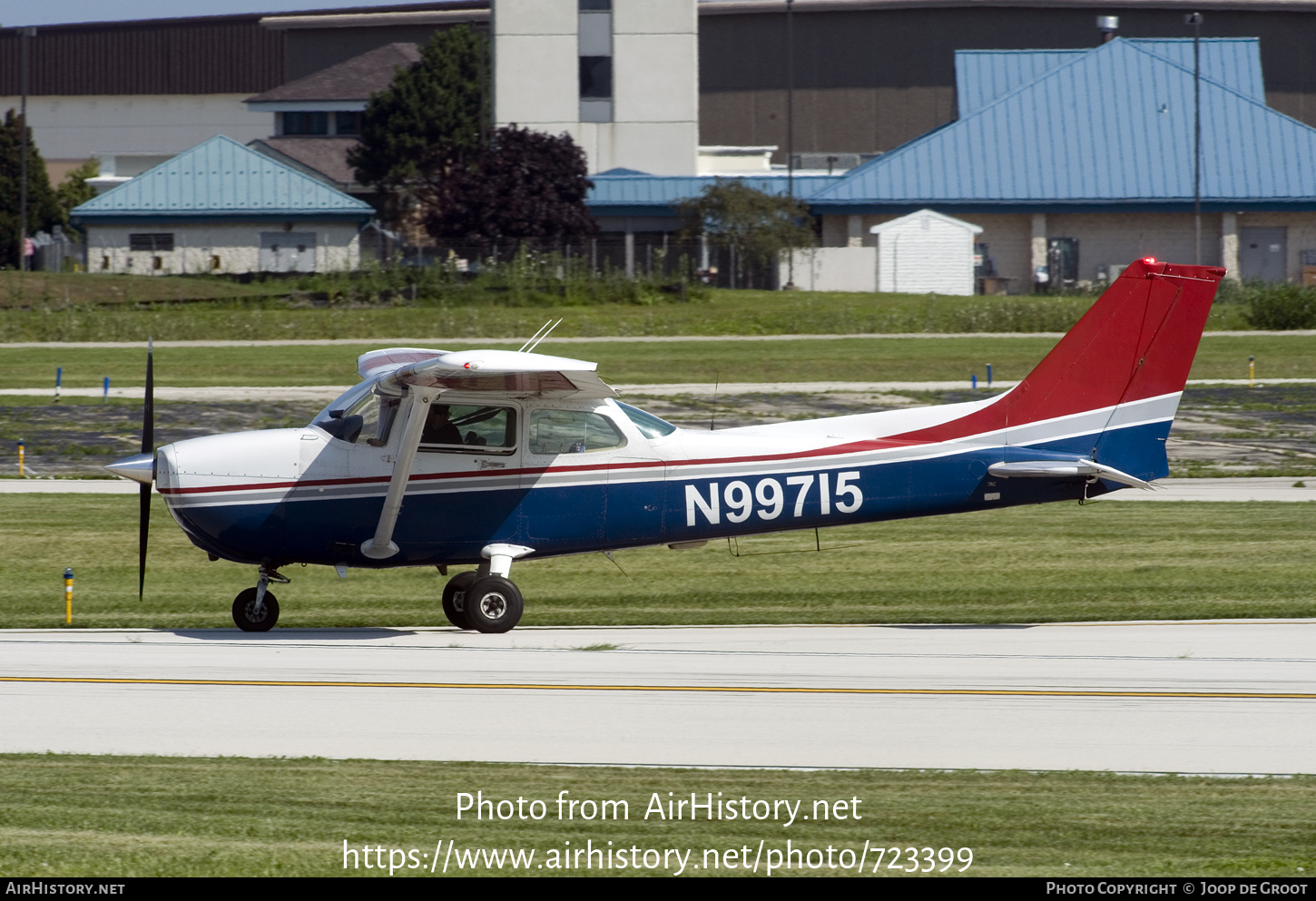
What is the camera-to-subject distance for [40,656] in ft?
37.8

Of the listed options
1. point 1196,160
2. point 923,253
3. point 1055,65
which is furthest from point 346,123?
point 1196,160

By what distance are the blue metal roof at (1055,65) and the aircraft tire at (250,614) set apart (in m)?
61.9

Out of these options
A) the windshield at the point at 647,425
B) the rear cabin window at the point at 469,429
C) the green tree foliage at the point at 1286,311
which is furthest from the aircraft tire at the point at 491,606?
the green tree foliage at the point at 1286,311

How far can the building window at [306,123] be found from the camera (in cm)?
9581

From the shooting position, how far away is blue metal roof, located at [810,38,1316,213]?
2547 inches

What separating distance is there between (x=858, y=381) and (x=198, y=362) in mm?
16462

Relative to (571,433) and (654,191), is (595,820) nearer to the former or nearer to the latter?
(571,433)

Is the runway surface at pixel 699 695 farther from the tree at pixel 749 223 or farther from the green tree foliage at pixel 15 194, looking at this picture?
the green tree foliage at pixel 15 194

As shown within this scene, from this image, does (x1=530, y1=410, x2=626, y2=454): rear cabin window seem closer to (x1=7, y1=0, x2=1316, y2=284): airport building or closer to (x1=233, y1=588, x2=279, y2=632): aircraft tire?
(x1=233, y1=588, x2=279, y2=632): aircraft tire

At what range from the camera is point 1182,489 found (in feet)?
69.4

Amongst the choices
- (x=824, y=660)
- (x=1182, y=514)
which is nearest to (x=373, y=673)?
(x=824, y=660)

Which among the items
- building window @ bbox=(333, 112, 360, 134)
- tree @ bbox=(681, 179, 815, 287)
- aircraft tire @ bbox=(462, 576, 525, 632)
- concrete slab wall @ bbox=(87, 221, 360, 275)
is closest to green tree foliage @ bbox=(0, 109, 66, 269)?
concrete slab wall @ bbox=(87, 221, 360, 275)

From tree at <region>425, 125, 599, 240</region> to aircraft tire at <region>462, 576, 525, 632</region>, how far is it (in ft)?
155

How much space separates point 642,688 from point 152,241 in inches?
2534
